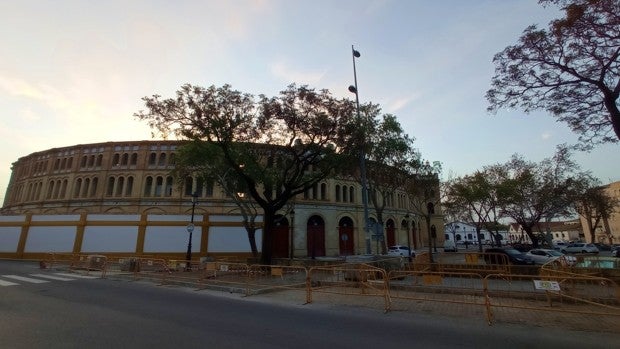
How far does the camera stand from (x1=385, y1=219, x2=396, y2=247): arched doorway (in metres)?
42.1

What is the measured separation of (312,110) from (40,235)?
25992 mm

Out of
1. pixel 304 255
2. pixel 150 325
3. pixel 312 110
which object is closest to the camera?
pixel 150 325

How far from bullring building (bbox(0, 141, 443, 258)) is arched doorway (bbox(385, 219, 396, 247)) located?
129 mm

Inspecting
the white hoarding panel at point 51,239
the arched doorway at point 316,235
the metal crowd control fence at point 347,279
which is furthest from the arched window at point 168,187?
the metal crowd control fence at point 347,279

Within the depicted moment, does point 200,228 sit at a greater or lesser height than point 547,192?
lesser

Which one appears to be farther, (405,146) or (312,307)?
(405,146)

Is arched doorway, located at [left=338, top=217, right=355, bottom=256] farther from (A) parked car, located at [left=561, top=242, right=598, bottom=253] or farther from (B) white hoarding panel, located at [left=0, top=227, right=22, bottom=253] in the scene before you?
(B) white hoarding panel, located at [left=0, top=227, right=22, bottom=253]

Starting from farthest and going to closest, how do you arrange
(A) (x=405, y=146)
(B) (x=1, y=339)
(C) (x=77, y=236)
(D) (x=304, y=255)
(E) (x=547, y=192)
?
1. (D) (x=304, y=255)
2. (E) (x=547, y=192)
3. (C) (x=77, y=236)
4. (A) (x=405, y=146)
5. (B) (x=1, y=339)

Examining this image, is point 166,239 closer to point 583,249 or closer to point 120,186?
point 120,186

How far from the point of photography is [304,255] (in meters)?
33.5

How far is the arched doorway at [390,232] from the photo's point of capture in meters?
42.1

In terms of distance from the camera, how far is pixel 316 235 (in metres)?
34.8

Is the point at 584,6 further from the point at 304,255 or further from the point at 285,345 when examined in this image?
the point at 304,255

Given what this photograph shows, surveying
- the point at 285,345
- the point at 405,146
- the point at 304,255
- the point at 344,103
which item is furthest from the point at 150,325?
the point at 304,255
